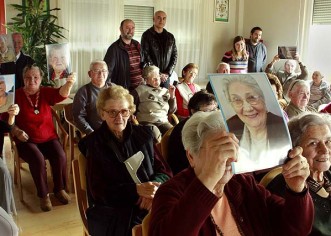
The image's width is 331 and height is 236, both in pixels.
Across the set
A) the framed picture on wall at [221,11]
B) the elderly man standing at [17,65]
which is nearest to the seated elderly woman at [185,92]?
the elderly man standing at [17,65]

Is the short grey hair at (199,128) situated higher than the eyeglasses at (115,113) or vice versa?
the short grey hair at (199,128)

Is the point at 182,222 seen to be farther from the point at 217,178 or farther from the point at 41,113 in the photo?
the point at 41,113

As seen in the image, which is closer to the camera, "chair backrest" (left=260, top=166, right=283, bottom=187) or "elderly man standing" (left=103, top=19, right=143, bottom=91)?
"chair backrest" (left=260, top=166, right=283, bottom=187)

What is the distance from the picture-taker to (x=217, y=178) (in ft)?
3.31

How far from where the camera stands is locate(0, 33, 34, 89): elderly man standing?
362 cm

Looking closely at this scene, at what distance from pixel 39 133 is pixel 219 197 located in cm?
247

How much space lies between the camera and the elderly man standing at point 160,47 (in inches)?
174

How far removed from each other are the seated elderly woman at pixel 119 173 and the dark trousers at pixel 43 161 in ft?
4.29

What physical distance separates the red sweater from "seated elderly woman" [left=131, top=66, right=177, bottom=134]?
0.78m

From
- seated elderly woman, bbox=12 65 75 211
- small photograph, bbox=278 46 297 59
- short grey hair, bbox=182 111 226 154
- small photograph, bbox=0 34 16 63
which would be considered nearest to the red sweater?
seated elderly woman, bbox=12 65 75 211

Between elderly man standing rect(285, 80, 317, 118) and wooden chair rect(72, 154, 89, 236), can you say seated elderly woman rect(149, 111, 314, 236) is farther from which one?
elderly man standing rect(285, 80, 317, 118)

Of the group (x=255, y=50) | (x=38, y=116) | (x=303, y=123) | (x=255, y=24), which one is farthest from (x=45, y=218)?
(x=255, y=24)

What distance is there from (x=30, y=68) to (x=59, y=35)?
1.90 metres

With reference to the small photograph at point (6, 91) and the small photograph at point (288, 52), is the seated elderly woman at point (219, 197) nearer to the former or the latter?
the small photograph at point (6, 91)
